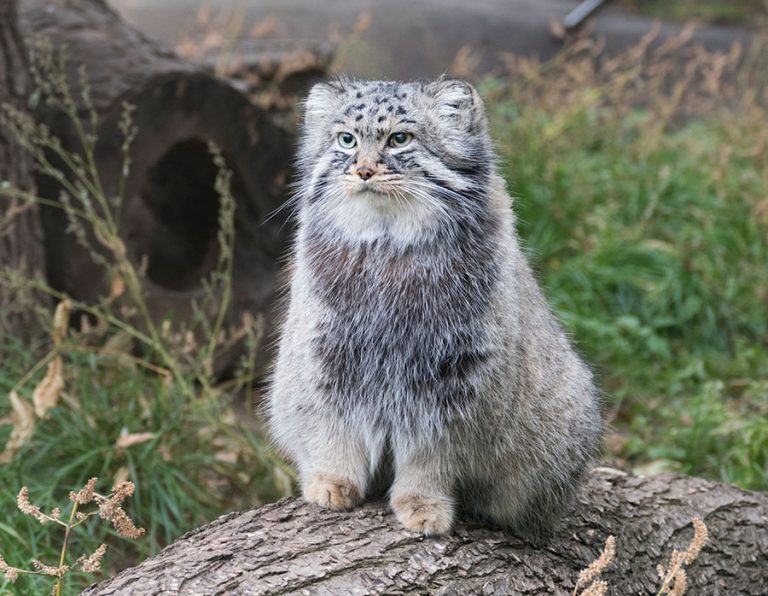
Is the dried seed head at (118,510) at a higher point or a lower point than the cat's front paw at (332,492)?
higher

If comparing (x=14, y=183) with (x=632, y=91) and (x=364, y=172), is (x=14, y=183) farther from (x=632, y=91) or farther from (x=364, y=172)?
(x=632, y=91)

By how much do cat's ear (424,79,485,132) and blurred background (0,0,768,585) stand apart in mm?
451

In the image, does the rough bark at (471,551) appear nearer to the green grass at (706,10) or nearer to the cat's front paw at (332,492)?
the cat's front paw at (332,492)

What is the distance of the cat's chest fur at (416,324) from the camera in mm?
3176

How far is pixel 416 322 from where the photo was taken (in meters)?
3.18

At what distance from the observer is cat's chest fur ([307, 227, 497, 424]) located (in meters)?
3.18

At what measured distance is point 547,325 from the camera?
3.56 meters

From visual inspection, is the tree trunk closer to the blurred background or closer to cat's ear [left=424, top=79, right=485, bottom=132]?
the blurred background

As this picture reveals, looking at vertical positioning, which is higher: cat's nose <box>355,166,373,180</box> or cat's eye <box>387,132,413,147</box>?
cat's eye <box>387,132,413,147</box>

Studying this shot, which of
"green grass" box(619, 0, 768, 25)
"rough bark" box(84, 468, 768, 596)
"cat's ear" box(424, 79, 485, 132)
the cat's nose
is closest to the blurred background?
"cat's ear" box(424, 79, 485, 132)

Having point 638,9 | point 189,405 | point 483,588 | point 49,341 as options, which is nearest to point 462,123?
point 483,588

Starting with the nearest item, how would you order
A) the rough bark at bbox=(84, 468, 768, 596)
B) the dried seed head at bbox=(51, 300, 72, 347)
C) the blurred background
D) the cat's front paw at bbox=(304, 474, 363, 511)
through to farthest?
the rough bark at bbox=(84, 468, 768, 596)
the cat's front paw at bbox=(304, 474, 363, 511)
the dried seed head at bbox=(51, 300, 72, 347)
the blurred background

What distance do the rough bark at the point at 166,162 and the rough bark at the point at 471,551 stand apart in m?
2.40

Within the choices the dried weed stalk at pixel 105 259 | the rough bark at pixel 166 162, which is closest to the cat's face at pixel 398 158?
the dried weed stalk at pixel 105 259
